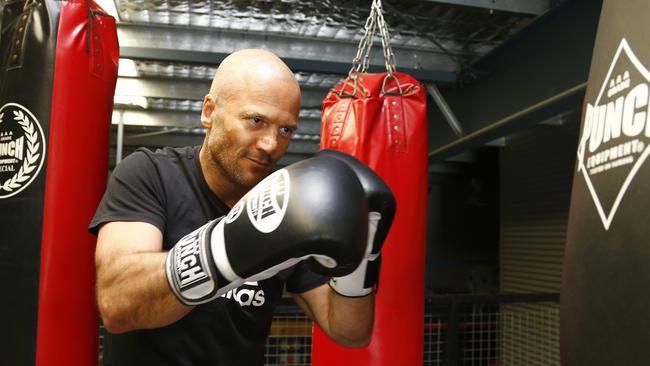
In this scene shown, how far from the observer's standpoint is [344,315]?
1.31 metres

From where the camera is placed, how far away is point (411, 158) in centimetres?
191

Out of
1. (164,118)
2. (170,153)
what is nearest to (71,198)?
(170,153)

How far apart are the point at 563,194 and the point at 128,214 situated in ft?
15.7

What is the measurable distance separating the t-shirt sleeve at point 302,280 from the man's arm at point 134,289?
517 millimetres

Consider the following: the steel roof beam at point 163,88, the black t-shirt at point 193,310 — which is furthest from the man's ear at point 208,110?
the steel roof beam at point 163,88

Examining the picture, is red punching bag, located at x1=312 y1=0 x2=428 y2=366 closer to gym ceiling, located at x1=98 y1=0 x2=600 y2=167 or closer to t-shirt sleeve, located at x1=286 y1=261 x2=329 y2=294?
t-shirt sleeve, located at x1=286 y1=261 x2=329 y2=294

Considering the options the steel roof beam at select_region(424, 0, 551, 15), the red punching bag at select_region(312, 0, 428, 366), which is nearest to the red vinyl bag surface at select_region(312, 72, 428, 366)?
the red punching bag at select_region(312, 0, 428, 366)

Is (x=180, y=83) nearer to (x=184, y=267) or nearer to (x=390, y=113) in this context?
(x=390, y=113)

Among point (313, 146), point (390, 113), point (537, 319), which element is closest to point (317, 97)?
point (313, 146)

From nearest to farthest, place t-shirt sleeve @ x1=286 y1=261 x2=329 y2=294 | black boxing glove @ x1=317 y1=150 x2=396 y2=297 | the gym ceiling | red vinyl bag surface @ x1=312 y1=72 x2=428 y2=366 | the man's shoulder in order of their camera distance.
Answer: black boxing glove @ x1=317 y1=150 x2=396 y2=297 < the man's shoulder < t-shirt sleeve @ x1=286 y1=261 x2=329 y2=294 < red vinyl bag surface @ x1=312 y1=72 x2=428 y2=366 < the gym ceiling

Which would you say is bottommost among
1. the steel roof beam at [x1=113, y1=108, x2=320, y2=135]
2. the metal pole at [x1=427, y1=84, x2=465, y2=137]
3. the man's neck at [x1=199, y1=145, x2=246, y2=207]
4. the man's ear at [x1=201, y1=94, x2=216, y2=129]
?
the man's neck at [x1=199, y1=145, x2=246, y2=207]

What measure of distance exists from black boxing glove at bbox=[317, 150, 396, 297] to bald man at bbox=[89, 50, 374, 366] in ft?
0.19

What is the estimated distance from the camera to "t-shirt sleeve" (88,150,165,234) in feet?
3.66

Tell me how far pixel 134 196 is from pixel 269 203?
441 mm
